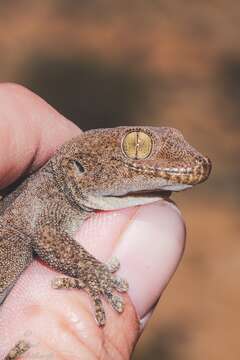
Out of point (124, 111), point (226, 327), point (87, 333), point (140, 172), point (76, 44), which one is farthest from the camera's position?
point (76, 44)

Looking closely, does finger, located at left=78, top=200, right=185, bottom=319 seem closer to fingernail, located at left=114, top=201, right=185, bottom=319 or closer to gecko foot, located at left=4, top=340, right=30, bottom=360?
fingernail, located at left=114, top=201, right=185, bottom=319

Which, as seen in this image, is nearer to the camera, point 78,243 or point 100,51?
point 78,243

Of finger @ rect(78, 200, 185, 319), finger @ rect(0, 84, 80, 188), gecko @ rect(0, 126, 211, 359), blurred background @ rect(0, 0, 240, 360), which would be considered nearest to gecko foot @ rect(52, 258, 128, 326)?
gecko @ rect(0, 126, 211, 359)

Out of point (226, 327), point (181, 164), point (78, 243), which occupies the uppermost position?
point (181, 164)

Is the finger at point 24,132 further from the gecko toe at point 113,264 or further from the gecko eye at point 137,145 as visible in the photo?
the gecko toe at point 113,264

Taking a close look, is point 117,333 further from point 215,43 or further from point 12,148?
point 215,43

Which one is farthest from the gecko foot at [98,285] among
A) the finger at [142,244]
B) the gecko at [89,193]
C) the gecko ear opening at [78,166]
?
the gecko ear opening at [78,166]

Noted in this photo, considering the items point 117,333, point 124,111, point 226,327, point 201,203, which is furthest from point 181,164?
point 124,111

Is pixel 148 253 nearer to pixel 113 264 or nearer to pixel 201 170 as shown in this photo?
pixel 113 264
